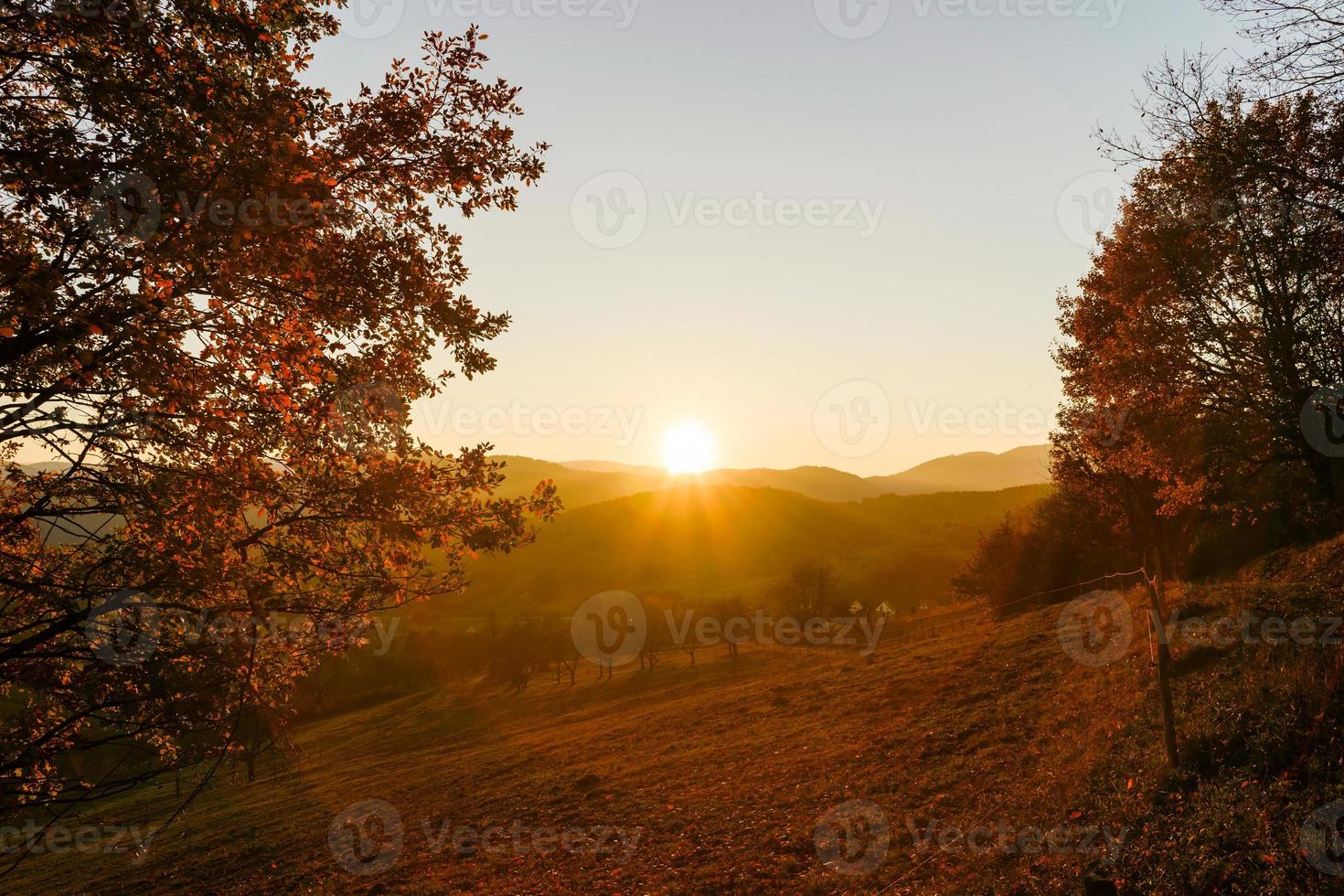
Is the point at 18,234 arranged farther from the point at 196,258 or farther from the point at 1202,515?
the point at 1202,515

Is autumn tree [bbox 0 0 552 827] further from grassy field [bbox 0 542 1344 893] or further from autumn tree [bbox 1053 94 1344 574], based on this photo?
autumn tree [bbox 1053 94 1344 574]

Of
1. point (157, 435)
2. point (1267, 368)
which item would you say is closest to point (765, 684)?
point (1267, 368)

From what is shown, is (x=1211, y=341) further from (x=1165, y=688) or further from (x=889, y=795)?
(x=889, y=795)

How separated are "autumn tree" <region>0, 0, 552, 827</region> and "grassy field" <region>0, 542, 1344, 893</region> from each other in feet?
7.93

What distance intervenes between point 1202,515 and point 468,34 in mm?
35177

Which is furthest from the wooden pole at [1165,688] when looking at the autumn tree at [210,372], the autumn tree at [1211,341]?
the autumn tree at [210,372]

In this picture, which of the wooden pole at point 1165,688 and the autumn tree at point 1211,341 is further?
the autumn tree at point 1211,341

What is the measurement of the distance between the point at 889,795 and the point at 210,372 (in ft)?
57.5

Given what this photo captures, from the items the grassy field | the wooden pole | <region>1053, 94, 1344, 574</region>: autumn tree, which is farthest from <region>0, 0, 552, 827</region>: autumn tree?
<region>1053, 94, 1344, 574</region>: autumn tree

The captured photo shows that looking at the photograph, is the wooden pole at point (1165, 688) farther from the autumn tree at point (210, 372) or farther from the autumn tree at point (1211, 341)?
the autumn tree at point (210, 372)

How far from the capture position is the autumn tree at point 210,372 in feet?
19.3

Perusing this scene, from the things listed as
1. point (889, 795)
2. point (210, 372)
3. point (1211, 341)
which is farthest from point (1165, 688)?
point (210, 372)

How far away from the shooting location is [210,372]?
623cm

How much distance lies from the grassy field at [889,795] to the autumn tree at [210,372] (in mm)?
2417
